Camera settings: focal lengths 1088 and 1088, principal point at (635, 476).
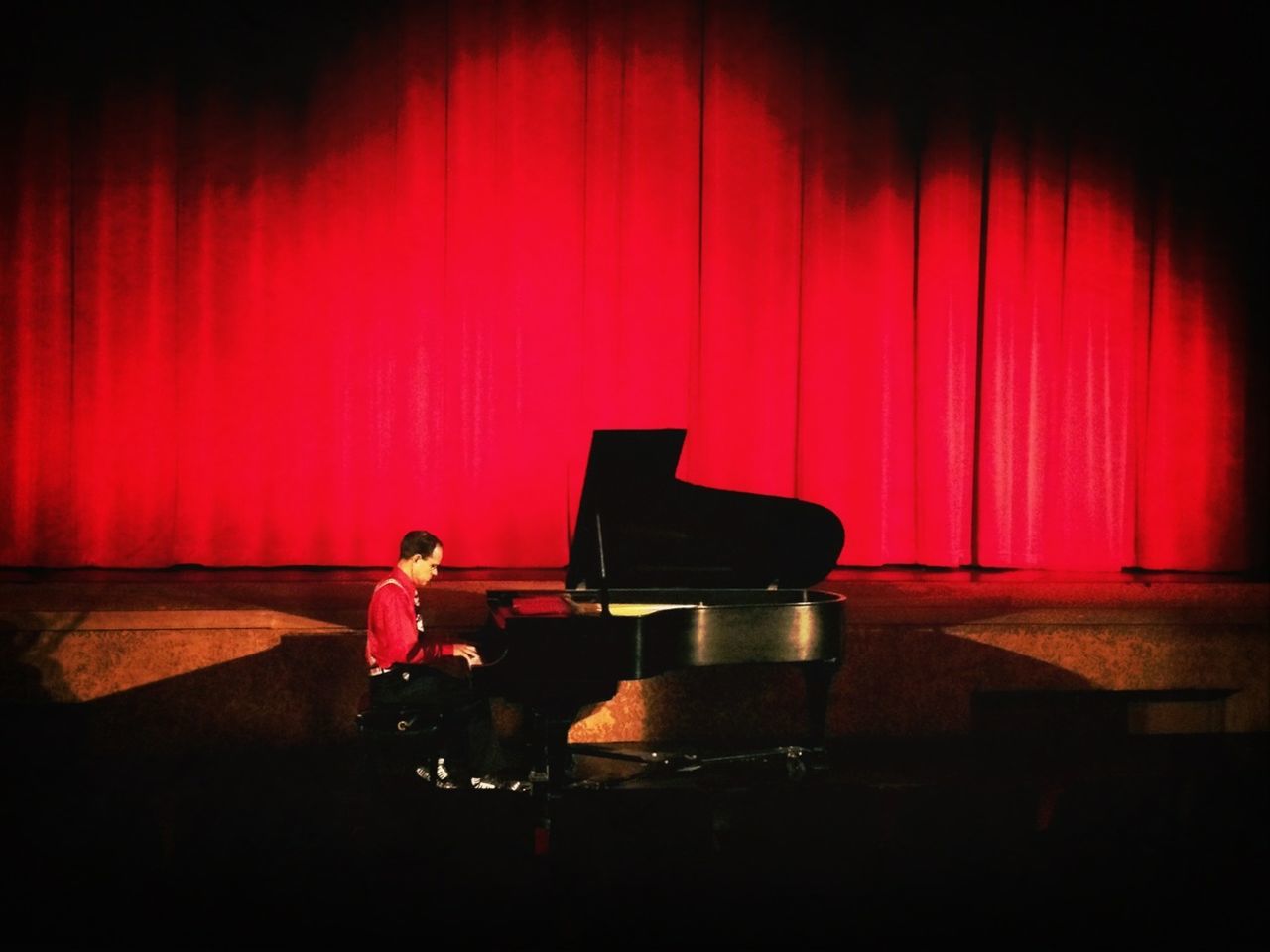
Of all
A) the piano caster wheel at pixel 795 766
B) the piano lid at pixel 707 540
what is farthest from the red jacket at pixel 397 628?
the piano caster wheel at pixel 795 766

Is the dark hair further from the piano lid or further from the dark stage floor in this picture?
the dark stage floor

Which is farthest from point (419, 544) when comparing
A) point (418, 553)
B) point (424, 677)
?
point (424, 677)

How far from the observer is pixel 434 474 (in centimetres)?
504

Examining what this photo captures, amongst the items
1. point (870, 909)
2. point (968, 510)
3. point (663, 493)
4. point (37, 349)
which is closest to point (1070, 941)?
point (870, 909)

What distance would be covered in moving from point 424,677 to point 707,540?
106 centimetres

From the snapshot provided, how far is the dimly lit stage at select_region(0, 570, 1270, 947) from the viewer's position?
3.00 meters

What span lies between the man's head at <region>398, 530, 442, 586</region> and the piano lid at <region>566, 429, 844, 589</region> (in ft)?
1.48

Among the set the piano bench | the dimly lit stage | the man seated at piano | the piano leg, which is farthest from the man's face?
the piano leg

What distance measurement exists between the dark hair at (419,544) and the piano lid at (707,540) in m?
0.46

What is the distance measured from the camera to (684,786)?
3553 mm

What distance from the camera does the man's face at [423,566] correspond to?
3562 mm

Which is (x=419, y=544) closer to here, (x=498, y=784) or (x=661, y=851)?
(x=498, y=784)

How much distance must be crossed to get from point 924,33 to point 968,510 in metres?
2.31

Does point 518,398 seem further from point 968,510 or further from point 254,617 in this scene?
point 968,510
